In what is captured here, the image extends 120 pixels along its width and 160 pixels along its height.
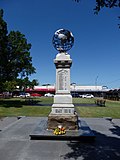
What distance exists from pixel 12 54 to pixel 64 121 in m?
28.0

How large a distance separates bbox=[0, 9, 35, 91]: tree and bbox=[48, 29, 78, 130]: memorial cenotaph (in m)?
21.9

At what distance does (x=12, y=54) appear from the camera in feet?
128

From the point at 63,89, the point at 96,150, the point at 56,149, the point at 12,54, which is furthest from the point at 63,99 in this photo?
the point at 12,54

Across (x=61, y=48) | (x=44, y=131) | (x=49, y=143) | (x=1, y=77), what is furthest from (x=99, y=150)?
(x=1, y=77)

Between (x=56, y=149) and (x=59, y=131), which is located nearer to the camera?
(x=56, y=149)

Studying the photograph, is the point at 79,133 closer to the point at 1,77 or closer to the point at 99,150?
the point at 99,150

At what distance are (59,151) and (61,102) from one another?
4300 mm

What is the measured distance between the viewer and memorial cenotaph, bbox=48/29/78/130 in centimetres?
1282

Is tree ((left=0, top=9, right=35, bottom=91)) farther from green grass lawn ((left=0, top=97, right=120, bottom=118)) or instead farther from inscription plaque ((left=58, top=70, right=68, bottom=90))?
inscription plaque ((left=58, top=70, right=68, bottom=90))

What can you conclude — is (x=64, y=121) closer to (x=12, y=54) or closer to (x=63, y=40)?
(x=63, y=40)

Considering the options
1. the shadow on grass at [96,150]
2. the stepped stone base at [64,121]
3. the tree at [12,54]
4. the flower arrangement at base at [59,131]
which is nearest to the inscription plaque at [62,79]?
the stepped stone base at [64,121]

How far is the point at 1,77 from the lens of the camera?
3662 centimetres

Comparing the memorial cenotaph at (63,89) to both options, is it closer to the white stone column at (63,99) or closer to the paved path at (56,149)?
the white stone column at (63,99)

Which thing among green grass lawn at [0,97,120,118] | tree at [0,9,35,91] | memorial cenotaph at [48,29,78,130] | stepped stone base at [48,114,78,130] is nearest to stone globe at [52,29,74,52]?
memorial cenotaph at [48,29,78,130]
